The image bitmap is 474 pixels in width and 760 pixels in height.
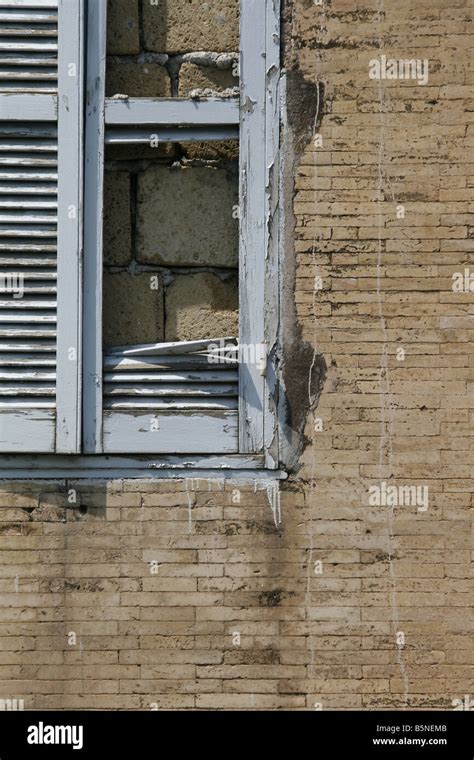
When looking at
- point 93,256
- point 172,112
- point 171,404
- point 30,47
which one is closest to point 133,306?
point 93,256

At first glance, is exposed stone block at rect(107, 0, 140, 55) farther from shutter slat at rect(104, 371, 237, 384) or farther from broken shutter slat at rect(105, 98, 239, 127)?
shutter slat at rect(104, 371, 237, 384)

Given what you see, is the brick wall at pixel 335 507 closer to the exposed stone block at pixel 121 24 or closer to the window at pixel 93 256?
the window at pixel 93 256

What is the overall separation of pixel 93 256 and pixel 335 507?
164 cm

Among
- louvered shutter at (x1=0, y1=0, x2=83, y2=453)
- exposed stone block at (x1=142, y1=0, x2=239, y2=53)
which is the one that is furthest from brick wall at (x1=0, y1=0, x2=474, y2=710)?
louvered shutter at (x1=0, y1=0, x2=83, y2=453)

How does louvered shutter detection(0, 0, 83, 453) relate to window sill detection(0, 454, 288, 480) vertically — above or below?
above

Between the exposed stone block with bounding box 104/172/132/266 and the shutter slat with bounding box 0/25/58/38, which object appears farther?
the exposed stone block with bounding box 104/172/132/266

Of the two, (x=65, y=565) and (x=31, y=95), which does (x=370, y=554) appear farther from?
(x=31, y=95)

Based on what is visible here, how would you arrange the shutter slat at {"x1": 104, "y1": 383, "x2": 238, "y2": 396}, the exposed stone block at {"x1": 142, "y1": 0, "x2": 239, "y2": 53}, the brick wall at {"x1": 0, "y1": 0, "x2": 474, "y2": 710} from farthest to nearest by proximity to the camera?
1. the exposed stone block at {"x1": 142, "y1": 0, "x2": 239, "y2": 53}
2. the shutter slat at {"x1": 104, "y1": 383, "x2": 238, "y2": 396}
3. the brick wall at {"x1": 0, "y1": 0, "x2": 474, "y2": 710}

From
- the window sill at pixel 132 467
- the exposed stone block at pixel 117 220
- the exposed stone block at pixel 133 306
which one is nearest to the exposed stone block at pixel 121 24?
the exposed stone block at pixel 117 220

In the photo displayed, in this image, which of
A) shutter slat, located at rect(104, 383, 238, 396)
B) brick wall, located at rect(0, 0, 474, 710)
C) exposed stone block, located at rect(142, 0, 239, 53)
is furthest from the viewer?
exposed stone block, located at rect(142, 0, 239, 53)

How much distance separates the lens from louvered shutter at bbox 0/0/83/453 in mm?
4066

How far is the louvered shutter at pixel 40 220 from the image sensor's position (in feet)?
13.3

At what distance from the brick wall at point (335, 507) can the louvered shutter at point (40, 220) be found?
419 millimetres

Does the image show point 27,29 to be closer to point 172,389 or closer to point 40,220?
point 40,220
